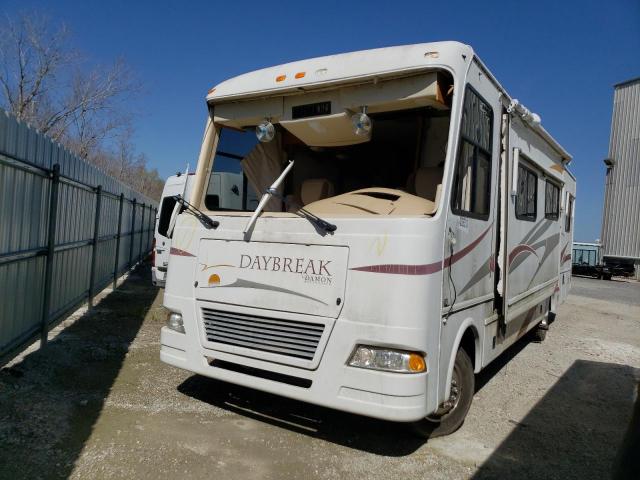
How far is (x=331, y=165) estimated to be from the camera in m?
5.30

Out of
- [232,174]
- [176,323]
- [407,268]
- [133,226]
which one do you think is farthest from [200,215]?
[133,226]

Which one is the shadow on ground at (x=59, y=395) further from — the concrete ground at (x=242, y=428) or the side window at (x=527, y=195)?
the side window at (x=527, y=195)

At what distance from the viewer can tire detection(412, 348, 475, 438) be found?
4.23m

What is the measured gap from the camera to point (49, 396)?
4.50 meters

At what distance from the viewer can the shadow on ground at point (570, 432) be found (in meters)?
3.90

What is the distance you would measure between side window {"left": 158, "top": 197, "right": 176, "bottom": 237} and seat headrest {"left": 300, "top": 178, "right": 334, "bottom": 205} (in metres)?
5.93

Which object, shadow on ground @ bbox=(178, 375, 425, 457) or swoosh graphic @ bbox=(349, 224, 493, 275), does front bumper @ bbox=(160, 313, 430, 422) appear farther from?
shadow on ground @ bbox=(178, 375, 425, 457)

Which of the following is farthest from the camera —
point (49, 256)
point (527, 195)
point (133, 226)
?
point (133, 226)

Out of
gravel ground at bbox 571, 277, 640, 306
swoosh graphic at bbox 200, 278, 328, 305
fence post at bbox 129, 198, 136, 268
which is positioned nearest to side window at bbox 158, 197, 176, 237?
fence post at bbox 129, 198, 136, 268

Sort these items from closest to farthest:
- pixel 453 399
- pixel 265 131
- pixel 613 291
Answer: pixel 453 399
pixel 265 131
pixel 613 291

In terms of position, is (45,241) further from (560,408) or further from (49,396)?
(560,408)

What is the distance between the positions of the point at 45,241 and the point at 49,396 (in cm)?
189

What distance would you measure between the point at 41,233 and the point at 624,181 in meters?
25.1

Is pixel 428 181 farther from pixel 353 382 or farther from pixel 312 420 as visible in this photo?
pixel 312 420
